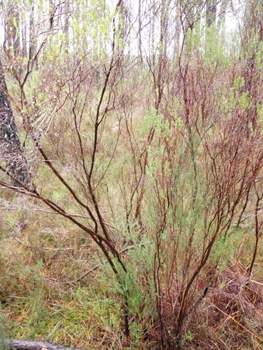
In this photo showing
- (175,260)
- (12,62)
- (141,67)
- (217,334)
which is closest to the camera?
(12,62)

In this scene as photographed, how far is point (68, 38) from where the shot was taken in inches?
62.1

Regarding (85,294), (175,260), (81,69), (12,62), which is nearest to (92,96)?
(81,69)

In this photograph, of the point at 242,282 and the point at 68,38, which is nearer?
the point at 68,38

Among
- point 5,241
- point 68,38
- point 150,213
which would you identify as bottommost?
point 5,241

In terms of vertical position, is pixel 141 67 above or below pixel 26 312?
above

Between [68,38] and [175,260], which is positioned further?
[175,260]

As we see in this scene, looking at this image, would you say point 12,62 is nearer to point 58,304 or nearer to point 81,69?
point 81,69

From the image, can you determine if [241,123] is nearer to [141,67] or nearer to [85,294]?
[141,67]

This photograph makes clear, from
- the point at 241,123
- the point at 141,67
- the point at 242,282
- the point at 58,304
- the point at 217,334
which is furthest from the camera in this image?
the point at 141,67

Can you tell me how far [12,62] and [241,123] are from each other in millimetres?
1214

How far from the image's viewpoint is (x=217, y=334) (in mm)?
2080

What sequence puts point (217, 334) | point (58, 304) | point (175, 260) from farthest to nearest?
point (58, 304)
point (217, 334)
point (175, 260)

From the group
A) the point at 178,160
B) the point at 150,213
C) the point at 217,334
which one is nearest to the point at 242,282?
the point at 217,334

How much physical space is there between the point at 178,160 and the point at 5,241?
7.01ft
